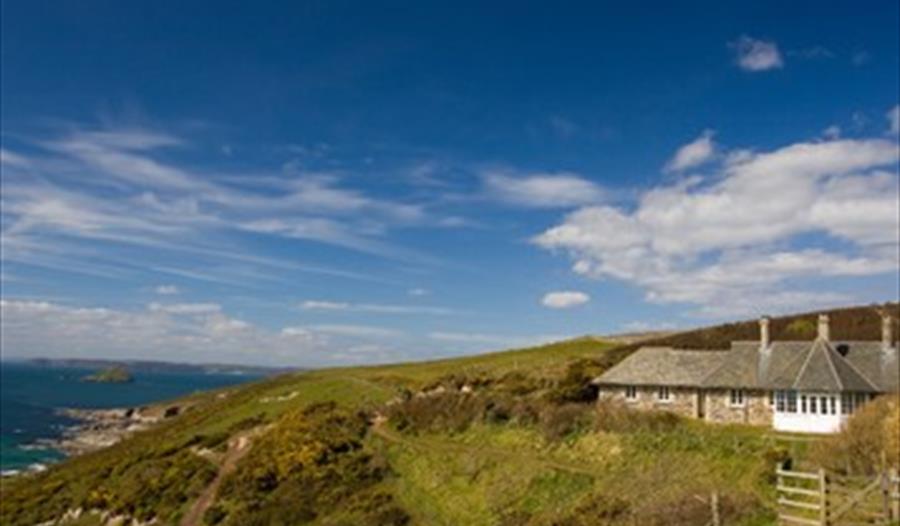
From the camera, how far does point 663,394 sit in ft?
183

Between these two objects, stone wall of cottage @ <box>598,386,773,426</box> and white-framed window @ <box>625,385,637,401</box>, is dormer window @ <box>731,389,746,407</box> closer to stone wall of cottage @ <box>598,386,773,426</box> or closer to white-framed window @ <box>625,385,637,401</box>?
stone wall of cottage @ <box>598,386,773,426</box>

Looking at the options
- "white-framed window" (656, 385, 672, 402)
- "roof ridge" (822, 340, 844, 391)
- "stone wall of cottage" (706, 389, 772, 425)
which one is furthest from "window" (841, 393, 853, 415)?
"white-framed window" (656, 385, 672, 402)

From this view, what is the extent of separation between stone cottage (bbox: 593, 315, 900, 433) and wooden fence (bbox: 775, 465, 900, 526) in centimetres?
1868

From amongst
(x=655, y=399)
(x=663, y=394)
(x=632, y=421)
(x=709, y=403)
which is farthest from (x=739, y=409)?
(x=632, y=421)

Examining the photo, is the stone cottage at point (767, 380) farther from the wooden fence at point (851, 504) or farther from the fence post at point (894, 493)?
the fence post at point (894, 493)

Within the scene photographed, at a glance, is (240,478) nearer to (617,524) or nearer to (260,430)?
(260,430)

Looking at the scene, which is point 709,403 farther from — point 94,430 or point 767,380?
point 94,430

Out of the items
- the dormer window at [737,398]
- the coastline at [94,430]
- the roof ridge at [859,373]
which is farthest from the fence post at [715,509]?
the coastline at [94,430]

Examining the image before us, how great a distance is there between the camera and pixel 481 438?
50.0 metres

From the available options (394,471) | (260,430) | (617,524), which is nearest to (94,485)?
(260,430)

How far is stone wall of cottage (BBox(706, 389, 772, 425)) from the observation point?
51.2m

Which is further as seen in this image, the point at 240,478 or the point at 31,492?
the point at 31,492

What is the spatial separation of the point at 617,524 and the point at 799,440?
48.2ft

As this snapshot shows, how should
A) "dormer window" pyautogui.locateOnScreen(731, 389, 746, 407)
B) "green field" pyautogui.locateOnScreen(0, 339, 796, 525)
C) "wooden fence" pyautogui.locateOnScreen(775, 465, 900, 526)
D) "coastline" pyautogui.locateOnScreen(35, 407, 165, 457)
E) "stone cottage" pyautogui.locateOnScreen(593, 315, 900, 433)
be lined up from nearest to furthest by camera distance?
1. "wooden fence" pyautogui.locateOnScreen(775, 465, 900, 526)
2. "green field" pyautogui.locateOnScreen(0, 339, 796, 525)
3. "stone cottage" pyautogui.locateOnScreen(593, 315, 900, 433)
4. "dormer window" pyautogui.locateOnScreen(731, 389, 746, 407)
5. "coastline" pyautogui.locateOnScreen(35, 407, 165, 457)
